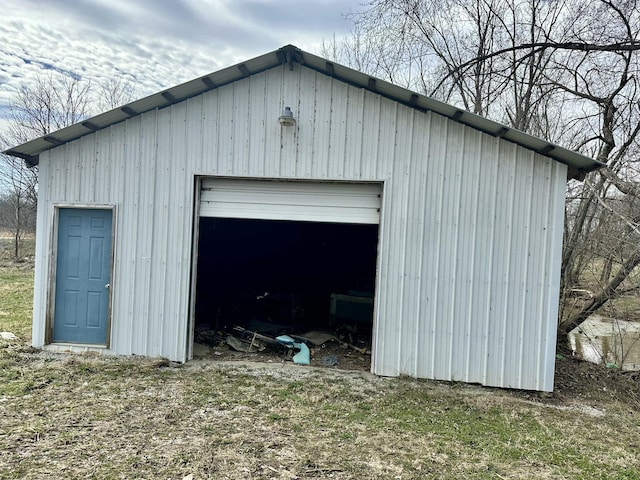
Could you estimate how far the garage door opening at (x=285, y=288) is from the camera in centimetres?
632

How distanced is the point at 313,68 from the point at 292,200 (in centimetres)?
165

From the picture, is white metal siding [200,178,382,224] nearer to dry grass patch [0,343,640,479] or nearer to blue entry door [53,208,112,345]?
blue entry door [53,208,112,345]

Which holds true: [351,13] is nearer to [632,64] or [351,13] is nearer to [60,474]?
[632,64]

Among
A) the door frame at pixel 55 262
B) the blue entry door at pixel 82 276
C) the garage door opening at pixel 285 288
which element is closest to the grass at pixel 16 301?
the door frame at pixel 55 262

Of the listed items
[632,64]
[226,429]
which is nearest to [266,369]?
[226,429]

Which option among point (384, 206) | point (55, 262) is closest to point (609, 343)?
point (384, 206)

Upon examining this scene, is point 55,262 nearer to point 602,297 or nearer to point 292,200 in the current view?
point 292,200

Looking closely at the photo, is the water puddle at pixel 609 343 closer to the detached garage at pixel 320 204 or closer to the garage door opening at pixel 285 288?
the detached garage at pixel 320 204

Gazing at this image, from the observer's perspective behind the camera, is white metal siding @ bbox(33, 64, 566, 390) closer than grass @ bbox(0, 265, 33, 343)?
Yes

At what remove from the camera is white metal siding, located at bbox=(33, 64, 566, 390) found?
4727 mm

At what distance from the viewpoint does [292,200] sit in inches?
206

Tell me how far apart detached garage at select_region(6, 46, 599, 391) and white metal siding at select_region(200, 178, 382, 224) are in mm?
19

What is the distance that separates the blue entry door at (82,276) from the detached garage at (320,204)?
0.06 ft

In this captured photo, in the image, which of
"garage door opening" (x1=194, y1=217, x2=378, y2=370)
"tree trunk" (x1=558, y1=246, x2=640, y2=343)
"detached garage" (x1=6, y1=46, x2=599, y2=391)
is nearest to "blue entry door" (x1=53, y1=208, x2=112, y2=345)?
"detached garage" (x1=6, y1=46, x2=599, y2=391)
